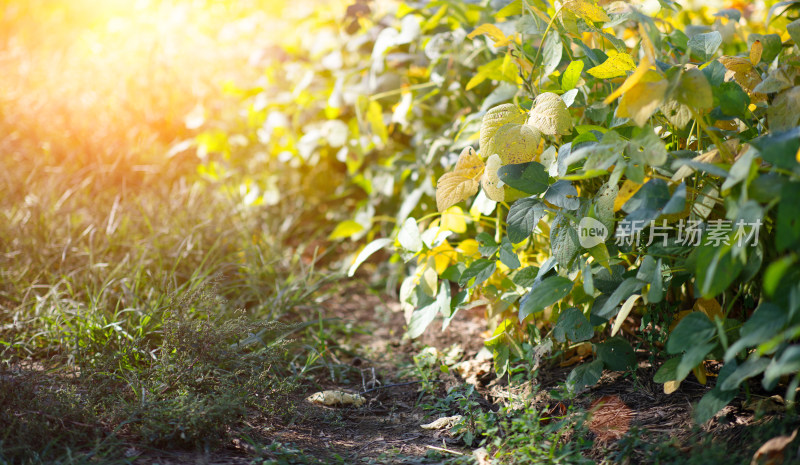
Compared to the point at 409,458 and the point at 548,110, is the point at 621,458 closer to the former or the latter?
the point at 409,458

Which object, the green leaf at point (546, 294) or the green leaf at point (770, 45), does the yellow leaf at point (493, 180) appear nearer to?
the green leaf at point (546, 294)

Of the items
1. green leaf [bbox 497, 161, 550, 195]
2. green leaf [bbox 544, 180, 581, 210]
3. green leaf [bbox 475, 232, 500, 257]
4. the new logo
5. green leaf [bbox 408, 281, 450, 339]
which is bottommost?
green leaf [bbox 408, 281, 450, 339]

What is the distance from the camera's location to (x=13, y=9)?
153 inches

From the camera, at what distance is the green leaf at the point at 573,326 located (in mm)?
1309

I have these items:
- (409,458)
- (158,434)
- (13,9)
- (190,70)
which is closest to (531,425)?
(409,458)

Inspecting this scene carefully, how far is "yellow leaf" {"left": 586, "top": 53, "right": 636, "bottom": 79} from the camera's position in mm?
1243

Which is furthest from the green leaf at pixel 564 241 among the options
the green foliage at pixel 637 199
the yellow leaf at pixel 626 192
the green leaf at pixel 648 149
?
the green leaf at pixel 648 149

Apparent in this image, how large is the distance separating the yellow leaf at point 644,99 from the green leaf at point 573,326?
48 cm

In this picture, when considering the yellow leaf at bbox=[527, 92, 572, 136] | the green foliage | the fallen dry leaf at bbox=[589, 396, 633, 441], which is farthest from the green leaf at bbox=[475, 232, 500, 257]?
the fallen dry leaf at bbox=[589, 396, 633, 441]

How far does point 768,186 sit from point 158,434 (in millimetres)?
1268

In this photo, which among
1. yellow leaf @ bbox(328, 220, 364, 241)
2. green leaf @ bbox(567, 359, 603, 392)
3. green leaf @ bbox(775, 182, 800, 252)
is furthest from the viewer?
yellow leaf @ bbox(328, 220, 364, 241)

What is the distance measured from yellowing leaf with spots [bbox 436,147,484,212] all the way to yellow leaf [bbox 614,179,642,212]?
0.36 meters

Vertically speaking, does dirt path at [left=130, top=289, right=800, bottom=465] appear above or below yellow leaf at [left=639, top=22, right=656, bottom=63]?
below

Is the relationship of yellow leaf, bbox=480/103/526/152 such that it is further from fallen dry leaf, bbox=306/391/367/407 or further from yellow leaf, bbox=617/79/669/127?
fallen dry leaf, bbox=306/391/367/407
